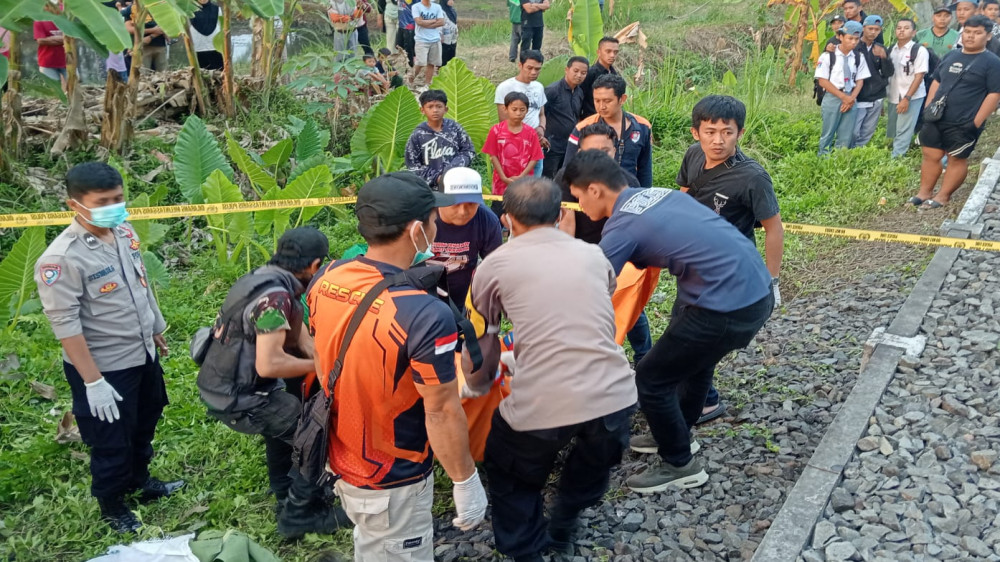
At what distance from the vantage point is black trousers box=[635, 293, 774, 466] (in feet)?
11.5

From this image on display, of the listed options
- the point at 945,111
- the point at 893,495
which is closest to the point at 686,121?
the point at 945,111

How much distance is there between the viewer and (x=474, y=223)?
4.34 meters

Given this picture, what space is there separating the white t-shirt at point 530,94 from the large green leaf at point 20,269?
3.96 metres

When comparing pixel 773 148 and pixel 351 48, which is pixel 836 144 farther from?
pixel 351 48

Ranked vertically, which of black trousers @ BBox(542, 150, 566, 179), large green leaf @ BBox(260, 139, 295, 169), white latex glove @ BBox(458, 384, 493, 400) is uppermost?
large green leaf @ BBox(260, 139, 295, 169)

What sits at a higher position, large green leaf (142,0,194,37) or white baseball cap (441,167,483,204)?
large green leaf (142,0,194,37)

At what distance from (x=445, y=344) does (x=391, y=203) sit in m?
0.50

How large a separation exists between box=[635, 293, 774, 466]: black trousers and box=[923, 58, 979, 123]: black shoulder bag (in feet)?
16.7

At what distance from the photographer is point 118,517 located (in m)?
3.79

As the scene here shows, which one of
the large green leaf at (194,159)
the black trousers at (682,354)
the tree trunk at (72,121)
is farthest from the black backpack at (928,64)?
the tree trunk at (72,121)

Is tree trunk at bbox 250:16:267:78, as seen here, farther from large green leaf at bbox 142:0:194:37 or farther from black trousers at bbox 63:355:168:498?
black trousers at bbox 63:355:168:498

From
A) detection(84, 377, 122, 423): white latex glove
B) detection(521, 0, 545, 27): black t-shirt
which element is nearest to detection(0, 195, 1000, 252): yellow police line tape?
detection(84, 377, 122, 423): white latex glove

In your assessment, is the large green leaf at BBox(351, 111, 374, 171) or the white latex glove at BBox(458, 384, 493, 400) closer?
the white latex glove at BBox(458, 384, 493, 400)

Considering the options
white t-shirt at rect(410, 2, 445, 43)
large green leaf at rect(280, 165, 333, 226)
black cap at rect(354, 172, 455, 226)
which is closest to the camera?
black cap at rect(354, 172, 455, 226)
